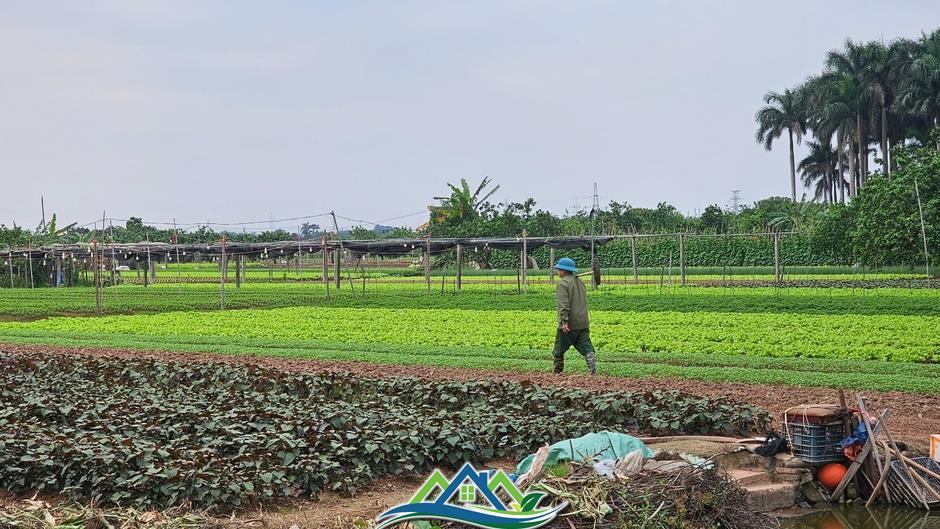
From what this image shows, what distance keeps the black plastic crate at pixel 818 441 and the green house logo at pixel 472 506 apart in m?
3.64

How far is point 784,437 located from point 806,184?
290 feet

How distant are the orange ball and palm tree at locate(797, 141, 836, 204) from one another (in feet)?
274

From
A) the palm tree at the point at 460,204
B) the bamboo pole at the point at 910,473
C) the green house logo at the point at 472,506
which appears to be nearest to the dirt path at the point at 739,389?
the bamboo pole at the point at 910,473

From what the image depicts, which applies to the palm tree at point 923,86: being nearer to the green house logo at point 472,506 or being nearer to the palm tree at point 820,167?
the palm tree at point 820,167

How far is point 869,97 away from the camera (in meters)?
75.3

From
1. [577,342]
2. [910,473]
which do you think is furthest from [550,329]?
[910,473]

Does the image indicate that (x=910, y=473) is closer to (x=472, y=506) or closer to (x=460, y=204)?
(x=472, y=506)

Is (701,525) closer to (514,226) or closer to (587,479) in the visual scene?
(587,479)

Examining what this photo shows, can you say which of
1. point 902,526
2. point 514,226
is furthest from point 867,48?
point 902,526

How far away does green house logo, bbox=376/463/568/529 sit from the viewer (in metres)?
6.62

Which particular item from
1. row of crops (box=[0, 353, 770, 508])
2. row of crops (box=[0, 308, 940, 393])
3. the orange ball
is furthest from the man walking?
the orange ball

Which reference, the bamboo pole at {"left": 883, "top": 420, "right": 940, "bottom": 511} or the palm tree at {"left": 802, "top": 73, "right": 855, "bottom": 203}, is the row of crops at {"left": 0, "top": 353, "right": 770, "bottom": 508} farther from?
the palm tree at {"left": 802, "top": 73, "right": 855, "bottom": 203}

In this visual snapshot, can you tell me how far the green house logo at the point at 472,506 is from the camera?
6.62m

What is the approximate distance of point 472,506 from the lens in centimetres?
667
